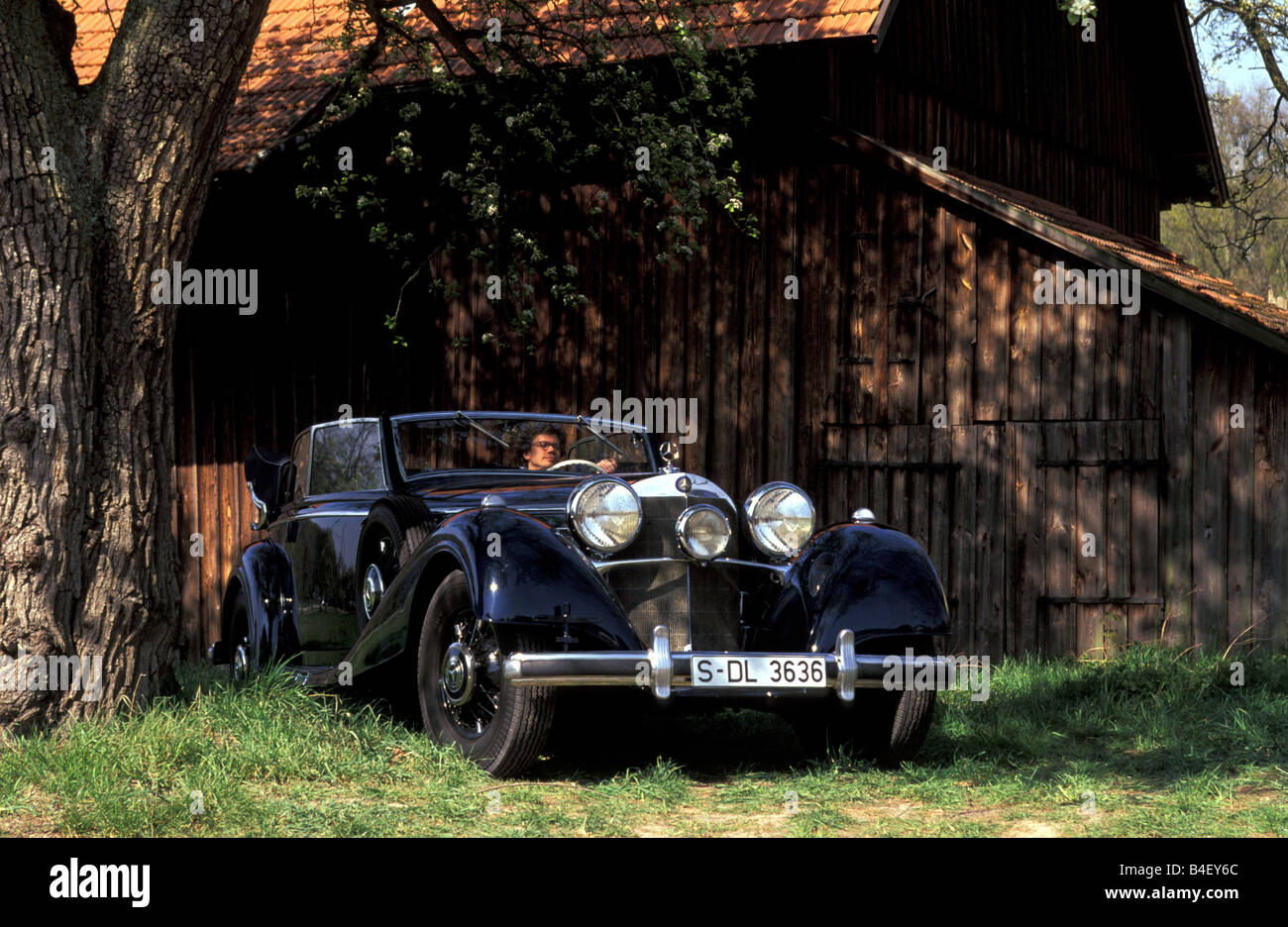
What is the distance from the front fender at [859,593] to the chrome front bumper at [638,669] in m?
0.29

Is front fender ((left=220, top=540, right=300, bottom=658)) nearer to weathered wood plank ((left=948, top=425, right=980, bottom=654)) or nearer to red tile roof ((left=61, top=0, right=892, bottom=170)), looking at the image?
red tile roof ((left=61, top=0, right=892, bottom=170))

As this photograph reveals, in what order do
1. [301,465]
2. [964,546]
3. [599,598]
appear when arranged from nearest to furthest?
1. [599,598]
2. [301,465]
3. [964,546]

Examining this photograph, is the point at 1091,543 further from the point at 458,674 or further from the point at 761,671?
the point at 458,674

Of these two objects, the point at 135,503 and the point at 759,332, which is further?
the point at 759,332

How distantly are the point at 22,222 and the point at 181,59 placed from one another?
3.10ft

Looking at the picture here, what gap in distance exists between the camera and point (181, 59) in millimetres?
5996

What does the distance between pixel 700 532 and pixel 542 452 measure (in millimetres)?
1670

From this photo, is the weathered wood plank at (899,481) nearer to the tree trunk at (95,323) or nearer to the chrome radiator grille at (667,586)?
the chrome radiator grille at (667,586)

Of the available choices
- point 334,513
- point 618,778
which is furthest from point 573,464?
point 618,778

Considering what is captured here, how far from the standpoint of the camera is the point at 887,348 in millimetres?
10727

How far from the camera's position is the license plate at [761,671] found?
16.7 feet

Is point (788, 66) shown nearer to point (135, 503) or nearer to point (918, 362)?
point (918, 362)

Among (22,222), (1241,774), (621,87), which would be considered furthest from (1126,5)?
(22,222)

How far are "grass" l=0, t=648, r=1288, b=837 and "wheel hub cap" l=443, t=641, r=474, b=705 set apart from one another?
21cm
